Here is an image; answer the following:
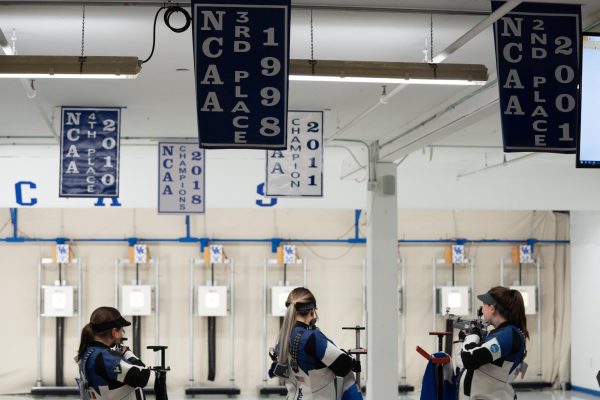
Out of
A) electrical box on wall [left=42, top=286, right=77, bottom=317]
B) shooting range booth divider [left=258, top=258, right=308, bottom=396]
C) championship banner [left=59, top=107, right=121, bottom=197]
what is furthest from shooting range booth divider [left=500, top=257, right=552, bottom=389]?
championship banner [left=59, top=107, right=121, bottom=197]

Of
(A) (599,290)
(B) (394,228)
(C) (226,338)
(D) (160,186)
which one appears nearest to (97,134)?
(D) (160,186)

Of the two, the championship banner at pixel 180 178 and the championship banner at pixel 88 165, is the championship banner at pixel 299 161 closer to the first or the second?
the championship banner at pixel 180 178

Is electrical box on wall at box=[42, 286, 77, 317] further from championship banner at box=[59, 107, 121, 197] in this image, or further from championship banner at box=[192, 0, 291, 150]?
championship banner at box=[192, 0, 291, 150]

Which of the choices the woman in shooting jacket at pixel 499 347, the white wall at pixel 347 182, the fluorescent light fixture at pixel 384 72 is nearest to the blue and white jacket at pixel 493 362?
the woman in shooting jacket at pixel 499 347

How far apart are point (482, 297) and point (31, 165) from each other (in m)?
8.04

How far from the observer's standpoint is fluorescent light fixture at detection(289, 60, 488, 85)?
532 centimetres

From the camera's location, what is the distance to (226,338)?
552 inches

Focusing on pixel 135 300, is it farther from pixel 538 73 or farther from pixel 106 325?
pixel 538 73

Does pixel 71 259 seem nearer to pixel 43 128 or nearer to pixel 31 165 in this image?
pixel 31 165

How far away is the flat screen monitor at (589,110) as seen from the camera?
4.64 meters

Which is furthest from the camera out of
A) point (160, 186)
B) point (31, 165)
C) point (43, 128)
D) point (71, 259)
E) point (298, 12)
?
point (71, 259)

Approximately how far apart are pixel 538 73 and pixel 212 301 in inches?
364

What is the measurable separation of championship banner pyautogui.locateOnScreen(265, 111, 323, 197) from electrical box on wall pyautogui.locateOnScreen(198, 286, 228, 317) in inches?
180

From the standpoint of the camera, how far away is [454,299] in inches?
559
